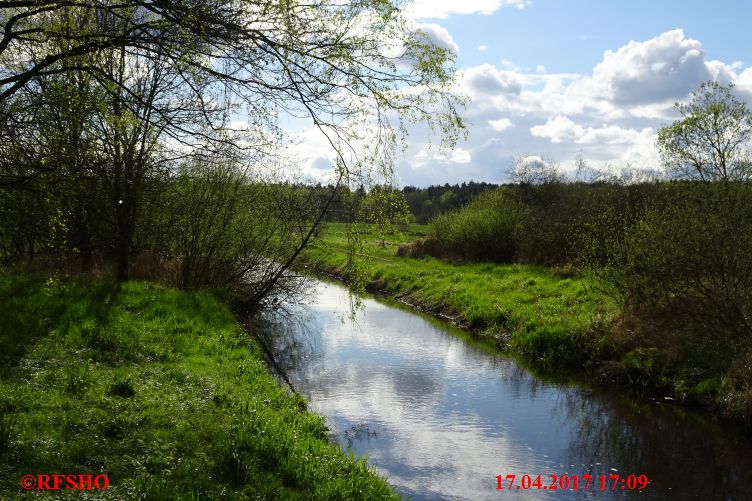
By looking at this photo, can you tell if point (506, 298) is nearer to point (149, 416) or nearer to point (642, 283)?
point (642, 283)

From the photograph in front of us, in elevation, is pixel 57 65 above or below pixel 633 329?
above

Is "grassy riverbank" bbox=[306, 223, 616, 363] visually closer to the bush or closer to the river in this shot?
the river

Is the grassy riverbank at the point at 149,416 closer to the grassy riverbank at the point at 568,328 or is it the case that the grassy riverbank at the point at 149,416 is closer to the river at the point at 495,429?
the river at the point at 495,429

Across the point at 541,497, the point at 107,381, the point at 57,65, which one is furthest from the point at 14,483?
the point at 57,65

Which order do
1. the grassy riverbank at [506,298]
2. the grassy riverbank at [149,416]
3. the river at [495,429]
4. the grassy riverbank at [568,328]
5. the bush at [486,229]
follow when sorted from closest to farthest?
the grassy riverbank at [149,416], the river at [495,429], the grassy riverbank at [568,328], the grassy riverbank at [506,298], the bush at [486,229]

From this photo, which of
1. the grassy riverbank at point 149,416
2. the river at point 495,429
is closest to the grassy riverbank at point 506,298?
the river at point 495,429

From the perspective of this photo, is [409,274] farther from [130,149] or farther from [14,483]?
[14,483]

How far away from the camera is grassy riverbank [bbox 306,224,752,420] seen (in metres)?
13.2

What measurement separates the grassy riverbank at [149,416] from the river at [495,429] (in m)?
1.43

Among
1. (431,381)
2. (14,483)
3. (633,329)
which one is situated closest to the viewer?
(14,483)

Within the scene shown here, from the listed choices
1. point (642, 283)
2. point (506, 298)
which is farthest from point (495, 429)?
point (506, 298)

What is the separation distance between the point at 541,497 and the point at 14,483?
6.64 meters

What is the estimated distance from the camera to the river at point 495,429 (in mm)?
9375

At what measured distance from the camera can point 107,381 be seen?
8961 millimetres
